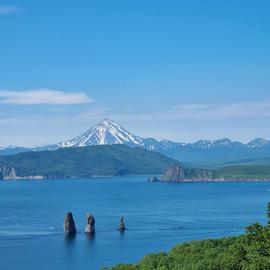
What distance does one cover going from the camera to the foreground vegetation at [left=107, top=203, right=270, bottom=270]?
42469 millimetres

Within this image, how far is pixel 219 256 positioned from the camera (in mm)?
50375

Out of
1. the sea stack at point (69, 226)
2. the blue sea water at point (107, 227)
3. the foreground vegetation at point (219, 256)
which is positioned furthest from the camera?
the sea stack at point (69, 226)

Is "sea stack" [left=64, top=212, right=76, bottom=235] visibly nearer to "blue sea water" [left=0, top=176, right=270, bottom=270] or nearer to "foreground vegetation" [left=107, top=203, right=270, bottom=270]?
"blue sea water" [left=0, top=176, right=270, bottom=270]

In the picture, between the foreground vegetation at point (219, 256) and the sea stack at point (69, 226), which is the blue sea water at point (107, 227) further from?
the foreground vegetation at point (219, 256)

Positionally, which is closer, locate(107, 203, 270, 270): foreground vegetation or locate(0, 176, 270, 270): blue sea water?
locate(107, 203, 270, 270): foreground vegetation

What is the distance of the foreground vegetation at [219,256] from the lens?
139ft

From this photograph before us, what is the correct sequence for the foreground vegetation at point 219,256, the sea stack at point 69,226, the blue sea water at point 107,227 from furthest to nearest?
1. the sea stack at point 69,226
2. the blue sea water at point 107,227
3. the foreground vegetation at point 219,256

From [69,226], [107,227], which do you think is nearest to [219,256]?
[69,226]

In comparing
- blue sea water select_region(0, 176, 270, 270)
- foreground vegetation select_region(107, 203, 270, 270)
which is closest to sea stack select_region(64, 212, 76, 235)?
blue sea water select_region(0, 176, 270, 270)

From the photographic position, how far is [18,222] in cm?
13400

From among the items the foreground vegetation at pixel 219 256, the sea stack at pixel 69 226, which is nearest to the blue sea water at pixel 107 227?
the sea stack at pixel 69 226

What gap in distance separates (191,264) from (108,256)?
4453 centimetres

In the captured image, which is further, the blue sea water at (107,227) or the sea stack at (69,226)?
the sea stack at (69,226)

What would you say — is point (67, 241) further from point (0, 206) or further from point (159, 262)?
point (0, 206)
